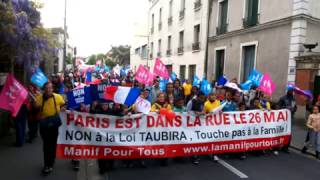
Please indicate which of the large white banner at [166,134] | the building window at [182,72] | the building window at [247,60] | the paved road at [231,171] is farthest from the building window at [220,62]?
the paved road at [231,171]

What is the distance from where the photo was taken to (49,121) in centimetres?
653

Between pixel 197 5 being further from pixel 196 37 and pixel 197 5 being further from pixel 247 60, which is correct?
Answer: pixel 247 60

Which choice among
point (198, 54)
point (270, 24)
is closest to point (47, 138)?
point (270, 24)

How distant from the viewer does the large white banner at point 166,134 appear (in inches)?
274

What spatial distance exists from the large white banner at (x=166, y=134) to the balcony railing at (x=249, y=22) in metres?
8.95

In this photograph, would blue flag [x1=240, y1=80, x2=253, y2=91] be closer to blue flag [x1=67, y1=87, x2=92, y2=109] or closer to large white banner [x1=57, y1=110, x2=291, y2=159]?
large white banner [x1=57, y1=110, x2=291, y2=159]

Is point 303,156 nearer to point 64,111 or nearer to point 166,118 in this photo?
point 166,118

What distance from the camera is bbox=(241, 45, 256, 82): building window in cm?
1731

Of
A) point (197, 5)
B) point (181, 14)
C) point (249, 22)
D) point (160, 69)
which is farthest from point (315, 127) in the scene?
point (181, 14)

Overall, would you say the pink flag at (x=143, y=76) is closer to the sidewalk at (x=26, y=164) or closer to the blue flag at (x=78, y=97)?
the sidewalk at (x=26, y=164)

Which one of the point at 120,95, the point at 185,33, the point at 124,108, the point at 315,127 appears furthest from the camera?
the point at 185,33

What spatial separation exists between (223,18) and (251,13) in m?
3.34

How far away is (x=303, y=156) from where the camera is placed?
8.98 meters

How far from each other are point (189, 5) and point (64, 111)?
21.0m
